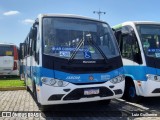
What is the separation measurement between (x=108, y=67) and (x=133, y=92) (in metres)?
2.61

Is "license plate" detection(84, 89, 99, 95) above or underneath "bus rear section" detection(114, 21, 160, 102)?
underneath

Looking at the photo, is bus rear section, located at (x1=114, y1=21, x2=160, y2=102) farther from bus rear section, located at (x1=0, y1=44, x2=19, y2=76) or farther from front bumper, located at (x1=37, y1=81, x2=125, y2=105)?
bus rear section, located at (x1=0, y1=44, x2=19, y2=76)

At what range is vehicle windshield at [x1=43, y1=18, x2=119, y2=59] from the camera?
7.62 m

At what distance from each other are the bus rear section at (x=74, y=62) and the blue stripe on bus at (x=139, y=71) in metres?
1.19

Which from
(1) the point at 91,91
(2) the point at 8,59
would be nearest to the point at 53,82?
(1) the point at 91,91

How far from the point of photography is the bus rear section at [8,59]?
882 inches

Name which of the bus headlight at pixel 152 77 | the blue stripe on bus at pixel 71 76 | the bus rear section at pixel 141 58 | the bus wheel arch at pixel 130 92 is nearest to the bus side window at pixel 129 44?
the bus rear section at pixel 141 58

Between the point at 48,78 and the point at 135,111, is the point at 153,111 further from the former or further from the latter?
the point at 48,78

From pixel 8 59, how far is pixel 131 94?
47.5 ft

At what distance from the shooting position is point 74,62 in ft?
24.6

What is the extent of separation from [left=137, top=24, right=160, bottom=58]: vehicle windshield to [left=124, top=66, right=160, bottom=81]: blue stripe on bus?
0.48 metres

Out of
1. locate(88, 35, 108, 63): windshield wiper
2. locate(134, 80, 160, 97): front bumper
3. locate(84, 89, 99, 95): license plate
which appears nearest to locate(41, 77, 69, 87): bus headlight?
locate(84, 89, 99, 95): license plate

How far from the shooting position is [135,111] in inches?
337

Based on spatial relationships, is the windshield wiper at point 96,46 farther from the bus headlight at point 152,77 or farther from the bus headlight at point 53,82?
the bus headlight at point 152,77
